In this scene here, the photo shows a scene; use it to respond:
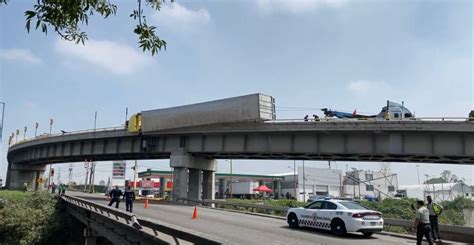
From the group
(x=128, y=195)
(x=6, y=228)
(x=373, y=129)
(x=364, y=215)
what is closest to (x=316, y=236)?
(x=364, y=215)

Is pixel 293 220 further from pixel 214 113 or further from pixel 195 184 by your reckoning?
pixel 195 184

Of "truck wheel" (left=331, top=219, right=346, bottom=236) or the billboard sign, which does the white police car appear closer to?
"truck wheel" (left=331, top=219, right=346, bottom=236)

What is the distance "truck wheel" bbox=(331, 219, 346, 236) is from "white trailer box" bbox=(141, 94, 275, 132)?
16.1m

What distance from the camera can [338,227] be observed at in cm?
1567

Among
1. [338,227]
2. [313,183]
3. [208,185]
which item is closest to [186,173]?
[208,185]

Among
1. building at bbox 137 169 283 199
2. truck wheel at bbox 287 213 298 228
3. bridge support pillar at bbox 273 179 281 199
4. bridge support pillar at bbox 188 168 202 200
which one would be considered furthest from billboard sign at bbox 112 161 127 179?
truck wheel at bbox 287 213 298 228

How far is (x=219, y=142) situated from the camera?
118ft

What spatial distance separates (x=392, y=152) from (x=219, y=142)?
14452mm

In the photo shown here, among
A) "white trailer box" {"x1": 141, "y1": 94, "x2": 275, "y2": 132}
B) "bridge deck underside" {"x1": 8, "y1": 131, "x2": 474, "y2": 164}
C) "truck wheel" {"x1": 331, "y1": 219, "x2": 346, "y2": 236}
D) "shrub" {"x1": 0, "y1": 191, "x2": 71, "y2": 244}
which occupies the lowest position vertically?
"shrub" {"x1": 0, "y1": 191, "x2": 71, "y2": 244}

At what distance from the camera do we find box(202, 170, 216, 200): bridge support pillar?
136ft

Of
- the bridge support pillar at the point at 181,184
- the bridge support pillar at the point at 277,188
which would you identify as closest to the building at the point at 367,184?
the bridge support pillar at the point at 277,188

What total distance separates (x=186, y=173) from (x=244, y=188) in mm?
48780

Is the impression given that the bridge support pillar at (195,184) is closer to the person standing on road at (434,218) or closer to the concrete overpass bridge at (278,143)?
the concrete overpass bridge at (278,143)

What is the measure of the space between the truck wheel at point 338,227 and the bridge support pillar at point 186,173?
23.0m
